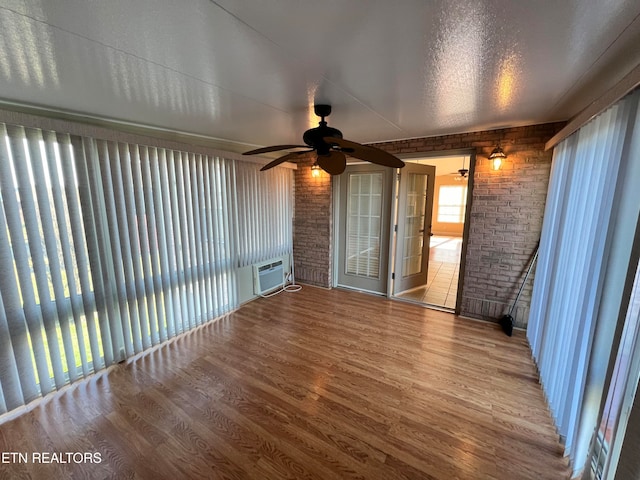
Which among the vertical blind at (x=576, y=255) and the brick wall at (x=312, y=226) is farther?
the brick wall at (x=312, y=226)

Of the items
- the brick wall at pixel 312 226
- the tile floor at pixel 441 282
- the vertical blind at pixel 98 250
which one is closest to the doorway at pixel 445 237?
the tile floor at pixel 441 282

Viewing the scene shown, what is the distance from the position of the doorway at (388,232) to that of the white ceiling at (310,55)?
182 centimetres

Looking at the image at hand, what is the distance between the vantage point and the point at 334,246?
4.69m

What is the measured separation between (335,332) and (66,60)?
Answer: 10.6 feet

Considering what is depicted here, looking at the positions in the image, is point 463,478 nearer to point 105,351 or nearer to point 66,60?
point 105,351

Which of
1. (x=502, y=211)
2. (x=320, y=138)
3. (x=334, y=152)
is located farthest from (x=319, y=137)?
(x=502, y=211)

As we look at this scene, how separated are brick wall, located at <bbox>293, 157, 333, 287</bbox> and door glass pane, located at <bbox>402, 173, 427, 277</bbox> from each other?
131 cm

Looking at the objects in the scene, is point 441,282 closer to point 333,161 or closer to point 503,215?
point 503,215

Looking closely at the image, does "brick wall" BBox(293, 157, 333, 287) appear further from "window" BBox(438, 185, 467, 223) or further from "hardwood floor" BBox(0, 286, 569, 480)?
"window" BBox(438, 185, 467, 223)

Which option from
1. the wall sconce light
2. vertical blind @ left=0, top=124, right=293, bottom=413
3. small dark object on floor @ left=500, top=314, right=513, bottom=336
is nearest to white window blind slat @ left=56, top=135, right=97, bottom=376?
vertical blind @ left=0, top=124, right=293, bottom=413

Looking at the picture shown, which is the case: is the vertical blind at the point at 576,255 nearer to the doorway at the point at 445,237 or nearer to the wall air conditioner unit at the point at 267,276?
the doorway at the point at 445,237

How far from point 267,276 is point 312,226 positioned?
4.01 feet

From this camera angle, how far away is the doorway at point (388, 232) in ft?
13.6

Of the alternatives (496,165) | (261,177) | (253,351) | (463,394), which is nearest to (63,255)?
(253,351)
